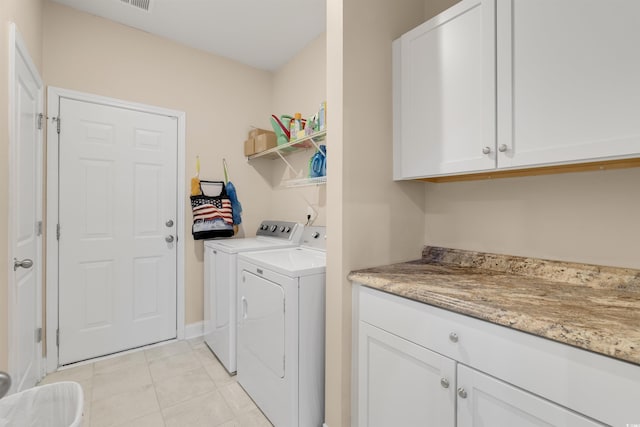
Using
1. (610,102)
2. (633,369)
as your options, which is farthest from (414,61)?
(633,369)

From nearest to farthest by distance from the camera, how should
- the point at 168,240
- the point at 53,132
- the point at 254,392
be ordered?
1. the point at 254,392
2. the point at 53,132
3. the point at 168,240

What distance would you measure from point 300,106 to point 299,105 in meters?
0.03

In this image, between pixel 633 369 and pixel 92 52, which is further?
pixel 92 52

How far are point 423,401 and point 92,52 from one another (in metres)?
3.19

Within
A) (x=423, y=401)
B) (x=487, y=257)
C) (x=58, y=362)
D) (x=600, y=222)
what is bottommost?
(x=58, y=362)

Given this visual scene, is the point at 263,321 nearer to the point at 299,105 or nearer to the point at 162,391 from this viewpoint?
the point at 162,391

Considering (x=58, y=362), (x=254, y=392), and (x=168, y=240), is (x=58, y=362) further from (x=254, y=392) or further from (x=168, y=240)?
(x=254, y=392)

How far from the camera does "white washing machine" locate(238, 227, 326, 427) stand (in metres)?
1.48

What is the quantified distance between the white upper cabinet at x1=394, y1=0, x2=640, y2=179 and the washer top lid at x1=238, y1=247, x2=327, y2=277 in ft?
2.26

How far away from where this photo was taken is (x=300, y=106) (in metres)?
2.75

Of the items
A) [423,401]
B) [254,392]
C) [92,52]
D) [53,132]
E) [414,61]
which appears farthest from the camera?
[92,52]

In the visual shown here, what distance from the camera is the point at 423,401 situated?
1.09 m

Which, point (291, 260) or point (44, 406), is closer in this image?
point (44, 406)

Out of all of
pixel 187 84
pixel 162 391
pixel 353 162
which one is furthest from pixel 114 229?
pixel 353 162
